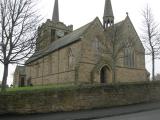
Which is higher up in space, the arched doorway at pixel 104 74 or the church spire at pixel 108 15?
the church spire at pixel 108 15

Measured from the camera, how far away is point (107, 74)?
3616 cm

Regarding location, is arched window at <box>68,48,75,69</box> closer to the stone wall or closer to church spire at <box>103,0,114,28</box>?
church spire at <box>103,0,114,28</box>

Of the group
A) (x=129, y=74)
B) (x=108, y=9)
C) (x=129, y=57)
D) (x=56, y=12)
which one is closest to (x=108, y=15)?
(x=108, y=9)

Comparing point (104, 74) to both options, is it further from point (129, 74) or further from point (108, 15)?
point (108, 15)

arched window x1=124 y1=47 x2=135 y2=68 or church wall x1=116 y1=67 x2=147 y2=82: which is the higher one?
arched window x1=124 y1=47 x2=135 y2=68

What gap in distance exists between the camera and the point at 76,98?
19016mm

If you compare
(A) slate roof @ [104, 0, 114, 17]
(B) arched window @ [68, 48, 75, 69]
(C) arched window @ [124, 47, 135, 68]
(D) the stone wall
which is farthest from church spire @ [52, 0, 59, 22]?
(D) the stone wall

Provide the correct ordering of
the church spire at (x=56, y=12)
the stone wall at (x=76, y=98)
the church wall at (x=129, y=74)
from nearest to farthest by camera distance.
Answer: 1. the stone wall at (x=76, y=98)
2. the church wall at (x=129, y=74)
3. the church spire at (x=56, y=12)

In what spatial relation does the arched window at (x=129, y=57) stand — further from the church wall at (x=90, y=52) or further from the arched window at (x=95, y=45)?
the arched window at (x=95, y=45)

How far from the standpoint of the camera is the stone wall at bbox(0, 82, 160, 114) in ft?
57.0

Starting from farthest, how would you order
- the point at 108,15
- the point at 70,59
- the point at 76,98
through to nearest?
the point at 108,15 < the point at 70,59 < the point at 76,98

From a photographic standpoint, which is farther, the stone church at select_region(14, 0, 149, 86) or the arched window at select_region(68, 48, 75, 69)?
the arched window at select_region(68, 48, 75, 69)

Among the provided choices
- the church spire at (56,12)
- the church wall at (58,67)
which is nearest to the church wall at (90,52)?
the church wall at (58,67)

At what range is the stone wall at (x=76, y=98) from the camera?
17.4 metres
